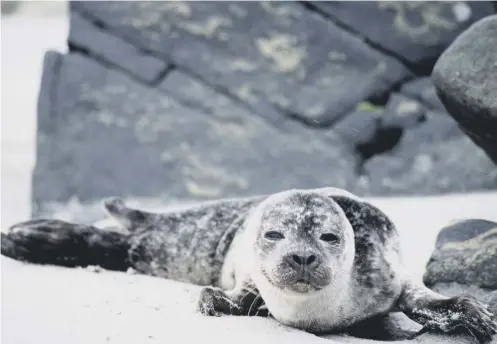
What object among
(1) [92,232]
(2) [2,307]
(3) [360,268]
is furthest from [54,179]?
(3) [360,268]

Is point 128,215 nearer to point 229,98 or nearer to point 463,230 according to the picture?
Answer: point 463,230

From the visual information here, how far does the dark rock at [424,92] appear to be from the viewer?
5.76m

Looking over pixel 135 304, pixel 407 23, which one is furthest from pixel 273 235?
pixel 407 23

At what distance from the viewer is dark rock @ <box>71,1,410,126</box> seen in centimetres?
581

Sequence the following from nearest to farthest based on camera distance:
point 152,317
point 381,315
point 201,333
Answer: point 201,333, point 152,317, point 381,315

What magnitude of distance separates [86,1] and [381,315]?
428cm

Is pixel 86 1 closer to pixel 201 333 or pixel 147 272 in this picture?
pixel 147 272

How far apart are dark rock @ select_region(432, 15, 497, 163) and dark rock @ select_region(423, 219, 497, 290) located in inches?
19.5

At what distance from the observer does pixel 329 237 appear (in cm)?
232

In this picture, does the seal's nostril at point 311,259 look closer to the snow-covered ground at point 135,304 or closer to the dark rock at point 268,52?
the snow-covered ground at point 135,304

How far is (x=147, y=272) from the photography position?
11.0 feet

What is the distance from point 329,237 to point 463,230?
33.3 inches

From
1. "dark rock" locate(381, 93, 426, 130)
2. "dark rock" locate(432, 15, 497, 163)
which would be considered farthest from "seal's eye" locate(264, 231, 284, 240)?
"dark rock" locate(381, 93, 426, 130)

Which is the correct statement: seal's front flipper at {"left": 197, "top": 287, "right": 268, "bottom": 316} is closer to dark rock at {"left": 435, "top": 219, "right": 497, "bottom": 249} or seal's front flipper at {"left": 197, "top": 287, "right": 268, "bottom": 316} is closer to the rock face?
dark rock at {"left": 435, "top": 219, "right": 497, "bottom": 249}
